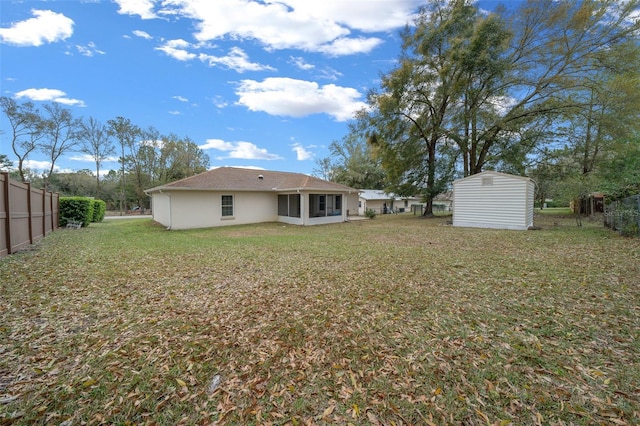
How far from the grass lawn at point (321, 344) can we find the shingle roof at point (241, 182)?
8109 mm

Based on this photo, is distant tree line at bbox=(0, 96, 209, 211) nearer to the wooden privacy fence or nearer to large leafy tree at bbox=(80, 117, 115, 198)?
large leafy tree at bbox=(80, 117, 115, 198)

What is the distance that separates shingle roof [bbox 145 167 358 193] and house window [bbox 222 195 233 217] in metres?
0.71

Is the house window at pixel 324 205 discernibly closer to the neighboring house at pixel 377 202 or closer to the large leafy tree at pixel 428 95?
the large leafy tree at pixel 428 95

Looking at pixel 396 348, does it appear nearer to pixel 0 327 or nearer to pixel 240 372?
pixel 240 372

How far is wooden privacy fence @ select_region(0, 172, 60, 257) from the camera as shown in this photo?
5.92 meters

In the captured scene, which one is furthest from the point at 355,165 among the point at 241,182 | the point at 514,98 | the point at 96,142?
the point at 96,142

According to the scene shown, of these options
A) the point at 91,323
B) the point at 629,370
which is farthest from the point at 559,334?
the point at 91,323

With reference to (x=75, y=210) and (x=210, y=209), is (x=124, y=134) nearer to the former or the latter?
(x=75, y=210)

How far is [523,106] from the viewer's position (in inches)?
663

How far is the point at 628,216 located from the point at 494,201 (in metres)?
4.22

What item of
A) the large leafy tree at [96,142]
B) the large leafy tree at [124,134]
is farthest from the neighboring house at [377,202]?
the large leafy tree at [96,142]

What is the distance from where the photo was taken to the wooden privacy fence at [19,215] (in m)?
5.92

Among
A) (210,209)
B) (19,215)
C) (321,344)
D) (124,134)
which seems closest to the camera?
(321,344)

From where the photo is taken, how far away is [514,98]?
17.2m
